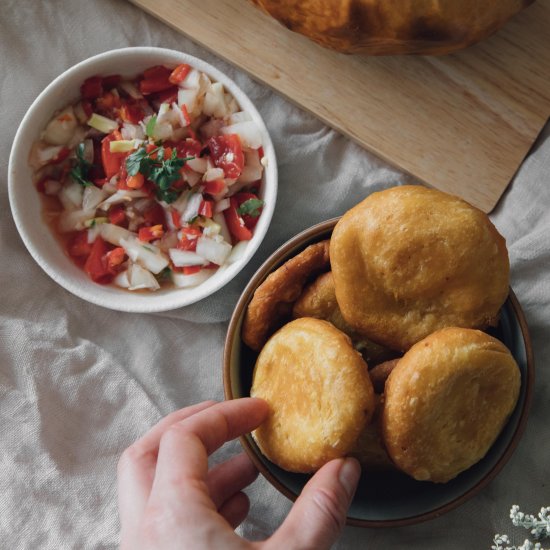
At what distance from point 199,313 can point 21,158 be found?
617 millimetres

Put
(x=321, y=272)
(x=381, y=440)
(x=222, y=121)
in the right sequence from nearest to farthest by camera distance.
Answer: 1. (x=381, y=440)
2. (x=321, y=272)
3. (x=222, y=121)

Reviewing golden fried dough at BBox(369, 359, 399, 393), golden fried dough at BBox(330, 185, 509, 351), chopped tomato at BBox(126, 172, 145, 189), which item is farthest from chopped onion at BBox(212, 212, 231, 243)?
golden fried dough at BBox(369, 359, 399, 393)

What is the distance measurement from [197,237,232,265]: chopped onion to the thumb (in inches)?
26.2

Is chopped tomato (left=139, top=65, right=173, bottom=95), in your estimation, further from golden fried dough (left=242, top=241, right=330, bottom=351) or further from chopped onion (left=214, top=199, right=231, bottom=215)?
golden fried dough (left=242, top=241, right=330, bottom=351)

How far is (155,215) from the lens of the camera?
6.77 ft

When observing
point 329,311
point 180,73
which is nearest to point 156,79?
point 180,73

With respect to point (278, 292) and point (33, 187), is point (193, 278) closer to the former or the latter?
point (278, 292)

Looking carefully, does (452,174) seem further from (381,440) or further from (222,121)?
(381,440)

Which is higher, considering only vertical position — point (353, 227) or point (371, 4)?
point (371, 4)

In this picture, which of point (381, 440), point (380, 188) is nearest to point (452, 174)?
point (380, 188)

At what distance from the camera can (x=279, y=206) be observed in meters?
2.13

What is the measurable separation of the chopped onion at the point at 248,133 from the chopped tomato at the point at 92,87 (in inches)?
14.5

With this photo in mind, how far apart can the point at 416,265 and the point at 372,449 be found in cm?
45

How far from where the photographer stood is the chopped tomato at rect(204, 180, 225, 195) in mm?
2004
